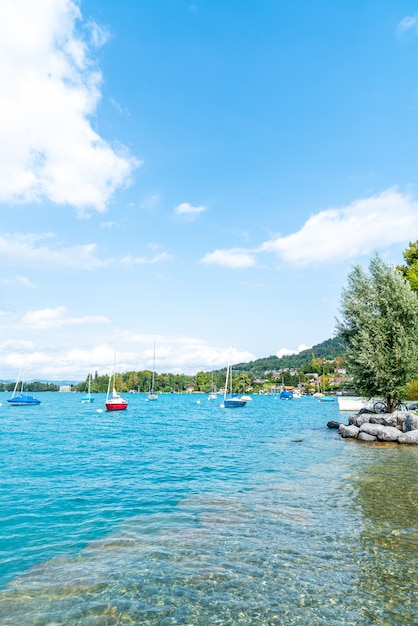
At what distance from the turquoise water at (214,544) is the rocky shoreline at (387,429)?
19.6 feet

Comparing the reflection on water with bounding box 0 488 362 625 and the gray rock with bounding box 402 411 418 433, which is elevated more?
the gray rock with bounding box 402 411 418 433

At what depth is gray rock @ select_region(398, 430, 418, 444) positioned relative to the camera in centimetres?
2698

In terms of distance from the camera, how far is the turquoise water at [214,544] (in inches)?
287

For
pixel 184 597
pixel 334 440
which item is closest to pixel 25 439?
pixel 334 440

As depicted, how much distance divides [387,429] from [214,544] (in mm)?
22358

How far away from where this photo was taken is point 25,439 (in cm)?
3794

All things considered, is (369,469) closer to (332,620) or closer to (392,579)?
(392,579)

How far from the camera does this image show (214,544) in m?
10.3

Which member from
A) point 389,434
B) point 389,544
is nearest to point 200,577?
point 389,544

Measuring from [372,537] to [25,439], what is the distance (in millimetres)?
35218

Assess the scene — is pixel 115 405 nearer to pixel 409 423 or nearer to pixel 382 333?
pixel 382 333

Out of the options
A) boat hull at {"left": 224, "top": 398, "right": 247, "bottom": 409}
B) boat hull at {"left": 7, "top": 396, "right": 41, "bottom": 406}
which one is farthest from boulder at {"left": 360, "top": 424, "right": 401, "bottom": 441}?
boat hull at {"left": 7, "top": 396, "right": 41, "bottom": 406}

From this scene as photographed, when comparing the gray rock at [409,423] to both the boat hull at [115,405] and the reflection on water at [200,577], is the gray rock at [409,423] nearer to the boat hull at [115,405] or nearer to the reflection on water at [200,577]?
the reflection on water at [200,577]

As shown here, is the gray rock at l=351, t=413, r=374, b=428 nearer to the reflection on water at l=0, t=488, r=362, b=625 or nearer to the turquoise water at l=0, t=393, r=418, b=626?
the turquoise water at l=0, t=393, r=418, b=626
